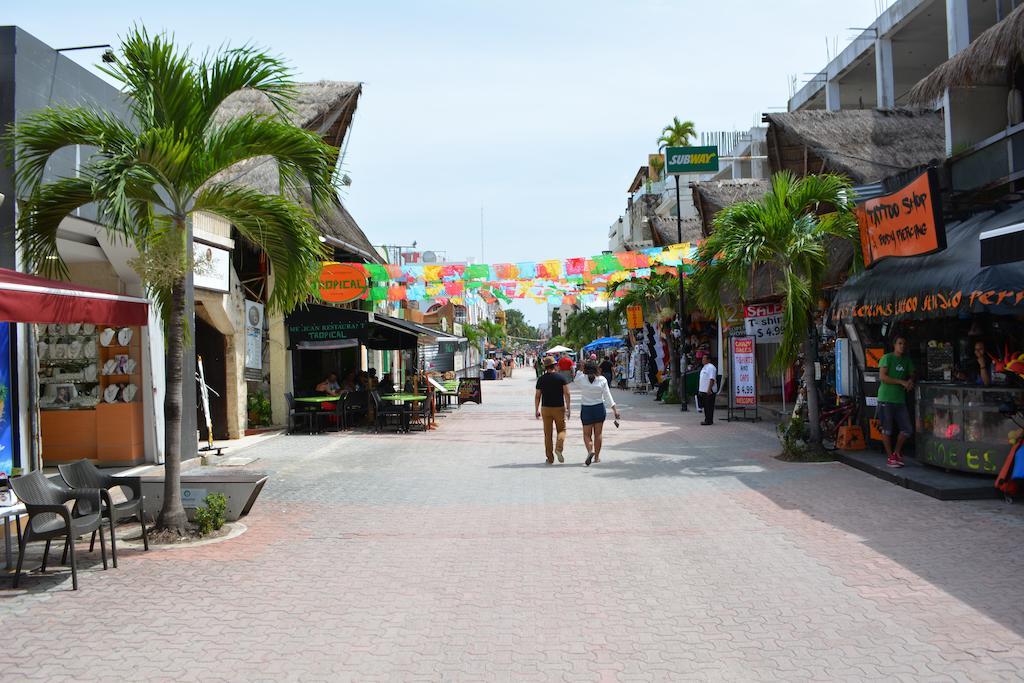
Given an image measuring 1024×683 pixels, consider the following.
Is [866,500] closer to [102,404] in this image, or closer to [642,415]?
[102,404]

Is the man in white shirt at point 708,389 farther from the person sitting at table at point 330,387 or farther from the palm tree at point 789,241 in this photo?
the person sitting at table at point 330,387

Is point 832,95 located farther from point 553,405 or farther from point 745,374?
point 553,405

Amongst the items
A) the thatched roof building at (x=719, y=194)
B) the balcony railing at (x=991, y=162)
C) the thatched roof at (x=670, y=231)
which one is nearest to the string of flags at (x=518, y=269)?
the thatched roof building at (x=719, y=194)

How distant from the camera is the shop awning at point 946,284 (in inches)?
367

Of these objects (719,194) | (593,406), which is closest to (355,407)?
(593,406)

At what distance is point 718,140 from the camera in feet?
192

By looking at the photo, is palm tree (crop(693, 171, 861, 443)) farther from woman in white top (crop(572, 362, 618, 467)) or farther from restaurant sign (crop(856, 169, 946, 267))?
woman in white top (crop(572, 362, 618, 467))

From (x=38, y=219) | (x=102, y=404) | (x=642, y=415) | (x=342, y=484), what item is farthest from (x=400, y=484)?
(x=642, y=415)

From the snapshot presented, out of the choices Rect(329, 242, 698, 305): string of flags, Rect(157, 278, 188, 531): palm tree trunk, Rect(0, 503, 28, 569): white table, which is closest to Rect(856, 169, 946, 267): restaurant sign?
Rect(329, 242, 698, 305): string of flags

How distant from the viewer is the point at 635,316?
35.7 m

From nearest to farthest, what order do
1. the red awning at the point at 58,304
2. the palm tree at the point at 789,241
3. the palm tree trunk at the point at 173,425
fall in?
the red awning at the point at 58,304 < the palm tree trunk at the point at 173,425 < the palm tree at the point at 789,241

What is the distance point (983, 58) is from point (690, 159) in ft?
63.3

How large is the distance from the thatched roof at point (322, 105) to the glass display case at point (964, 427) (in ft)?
49.6

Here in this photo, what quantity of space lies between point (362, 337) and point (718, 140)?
43.8 metres
